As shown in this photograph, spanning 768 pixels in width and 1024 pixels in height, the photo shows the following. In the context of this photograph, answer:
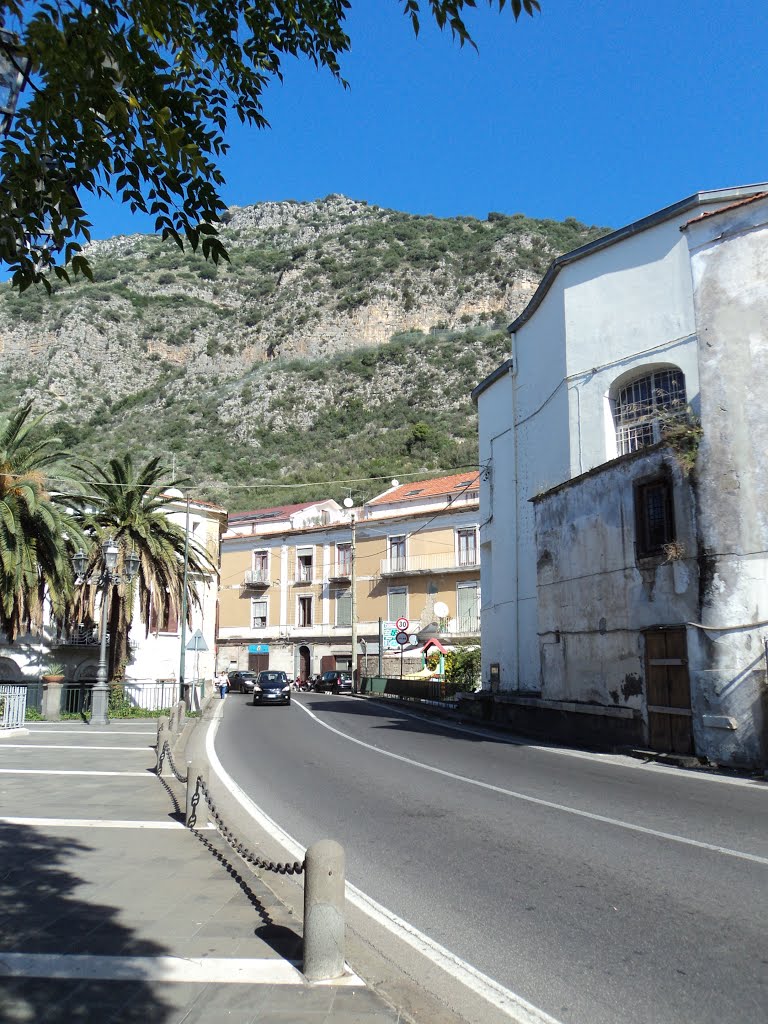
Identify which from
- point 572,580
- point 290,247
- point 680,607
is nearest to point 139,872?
point 680,607

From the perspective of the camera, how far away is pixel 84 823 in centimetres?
913

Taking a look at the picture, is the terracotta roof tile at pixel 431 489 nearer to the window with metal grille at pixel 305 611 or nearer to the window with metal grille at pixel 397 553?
the window with metal grille at pixel 397 553

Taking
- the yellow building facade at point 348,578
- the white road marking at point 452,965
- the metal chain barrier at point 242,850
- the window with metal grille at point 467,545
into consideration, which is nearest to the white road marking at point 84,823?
the metal chain barrier at point 242,850

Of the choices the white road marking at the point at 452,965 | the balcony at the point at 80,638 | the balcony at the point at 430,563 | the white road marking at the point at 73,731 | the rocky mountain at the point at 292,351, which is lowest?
the white road marking at the point at 73,731

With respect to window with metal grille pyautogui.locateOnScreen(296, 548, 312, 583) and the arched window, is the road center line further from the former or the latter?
window with metal grille pyautogui.locateOnScreen(296, 548, 312, 583)

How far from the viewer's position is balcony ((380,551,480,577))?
164 ft

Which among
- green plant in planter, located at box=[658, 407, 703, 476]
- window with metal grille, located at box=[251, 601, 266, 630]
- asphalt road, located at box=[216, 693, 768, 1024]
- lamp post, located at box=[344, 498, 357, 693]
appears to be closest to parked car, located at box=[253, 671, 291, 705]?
lamp post, located at box=[344, 498, 357, 693]

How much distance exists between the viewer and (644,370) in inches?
778

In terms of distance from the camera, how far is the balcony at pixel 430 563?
50062mm

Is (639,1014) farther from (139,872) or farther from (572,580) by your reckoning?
(572,580)

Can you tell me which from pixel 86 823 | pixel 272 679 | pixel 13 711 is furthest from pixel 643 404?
pixel 272 679

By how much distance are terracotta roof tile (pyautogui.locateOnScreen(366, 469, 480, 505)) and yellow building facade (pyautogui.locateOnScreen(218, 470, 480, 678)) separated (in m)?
0.12

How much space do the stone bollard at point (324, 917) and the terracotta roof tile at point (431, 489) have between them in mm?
45939

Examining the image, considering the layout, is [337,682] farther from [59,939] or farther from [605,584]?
[59,939]
